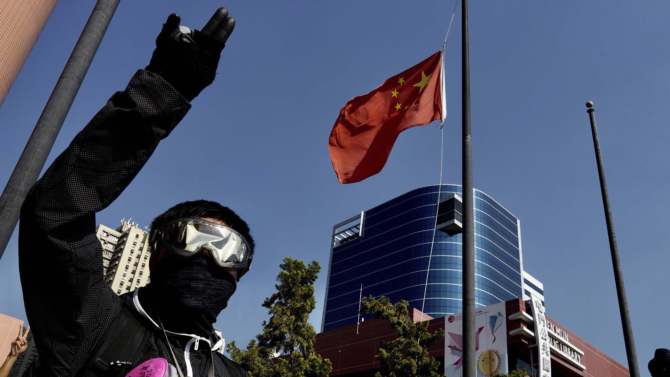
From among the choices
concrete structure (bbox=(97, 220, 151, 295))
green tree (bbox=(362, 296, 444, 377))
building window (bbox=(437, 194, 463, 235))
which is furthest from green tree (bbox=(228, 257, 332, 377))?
concrete structure (bbox=(97, 220, 151, 295))

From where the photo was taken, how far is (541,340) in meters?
41.8

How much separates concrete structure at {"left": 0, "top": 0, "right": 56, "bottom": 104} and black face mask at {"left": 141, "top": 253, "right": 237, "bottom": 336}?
95.1 feet

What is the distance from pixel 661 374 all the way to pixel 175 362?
430 cm

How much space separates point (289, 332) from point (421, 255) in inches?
3373

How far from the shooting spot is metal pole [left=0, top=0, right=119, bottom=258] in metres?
4.17

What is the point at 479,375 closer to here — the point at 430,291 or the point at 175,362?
the point at 175,362

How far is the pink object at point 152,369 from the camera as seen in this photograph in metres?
1.73

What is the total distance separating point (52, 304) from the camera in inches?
62.1

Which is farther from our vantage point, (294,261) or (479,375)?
(479,375)

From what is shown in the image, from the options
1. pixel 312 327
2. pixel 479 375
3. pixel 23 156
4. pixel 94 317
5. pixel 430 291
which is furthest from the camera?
pixel 430 291

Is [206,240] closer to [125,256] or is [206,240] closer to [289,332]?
[289,332]

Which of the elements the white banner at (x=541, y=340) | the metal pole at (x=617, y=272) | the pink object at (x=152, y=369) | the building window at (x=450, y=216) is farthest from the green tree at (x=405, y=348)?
the building window at (x=450, y=216)

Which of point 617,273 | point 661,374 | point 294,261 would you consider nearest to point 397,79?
point 617,273

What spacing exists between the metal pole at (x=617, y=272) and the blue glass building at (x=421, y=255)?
85.7 m
